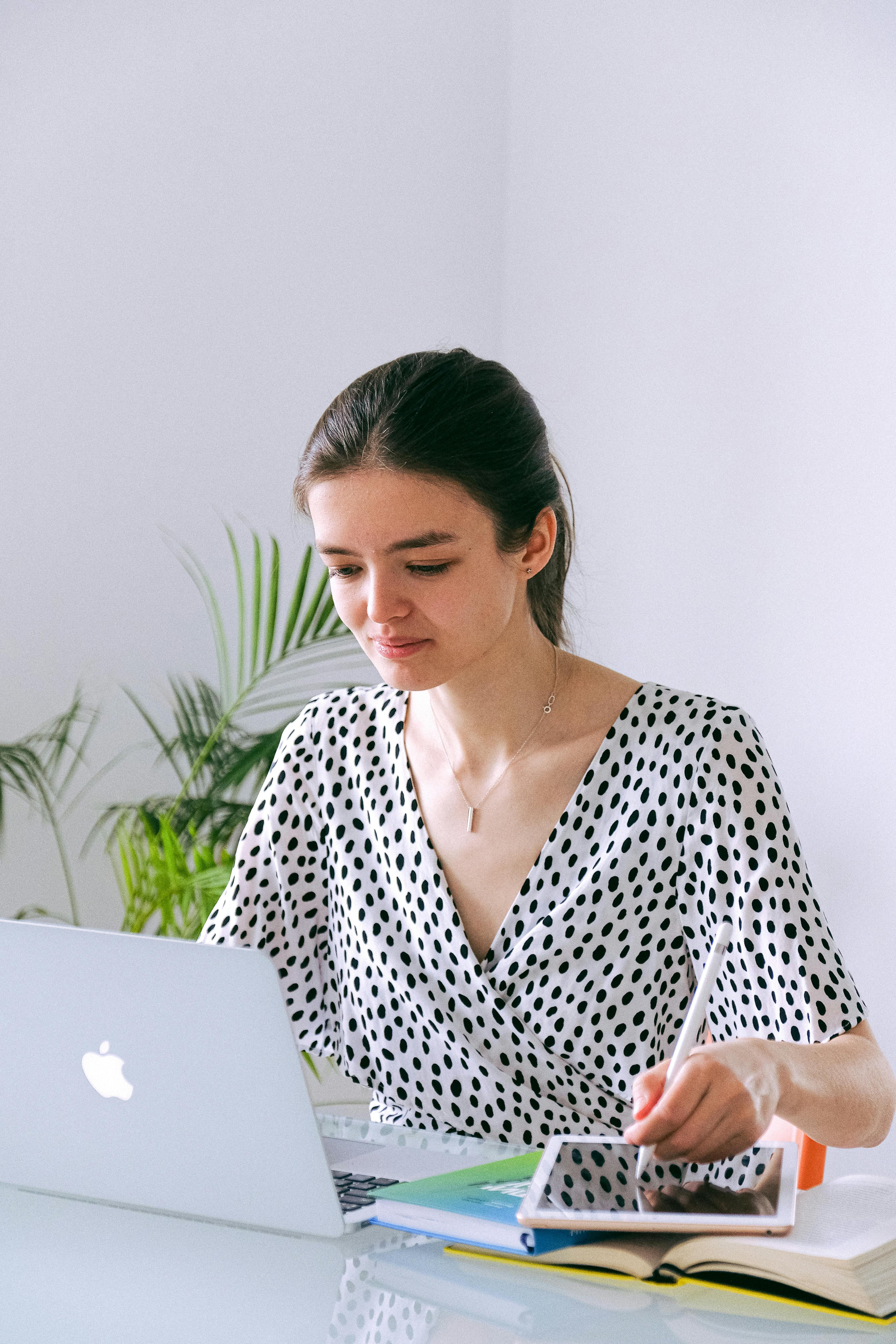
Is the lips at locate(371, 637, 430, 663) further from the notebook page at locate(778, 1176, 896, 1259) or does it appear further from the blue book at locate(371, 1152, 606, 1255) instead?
the notebook page at locate(778, 1176, 896, 1259)

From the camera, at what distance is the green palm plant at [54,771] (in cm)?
272

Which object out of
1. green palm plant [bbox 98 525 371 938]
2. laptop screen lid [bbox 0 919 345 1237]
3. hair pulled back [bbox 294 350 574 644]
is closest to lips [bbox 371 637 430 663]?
hair pulled back [bbox 294 350 574 644]

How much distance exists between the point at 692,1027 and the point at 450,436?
25.8 inches

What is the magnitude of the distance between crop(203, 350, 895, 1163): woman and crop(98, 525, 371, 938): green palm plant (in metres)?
0.76

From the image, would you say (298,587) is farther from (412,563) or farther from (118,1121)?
(118,1121)

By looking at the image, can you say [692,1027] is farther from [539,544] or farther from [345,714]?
[345,714]

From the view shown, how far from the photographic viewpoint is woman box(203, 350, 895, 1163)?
1333mm

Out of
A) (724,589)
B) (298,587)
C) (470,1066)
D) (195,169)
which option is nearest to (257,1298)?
(470,1066)

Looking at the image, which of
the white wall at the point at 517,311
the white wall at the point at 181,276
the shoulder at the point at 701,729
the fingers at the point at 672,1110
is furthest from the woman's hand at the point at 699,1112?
the white wall at the point at 181,276

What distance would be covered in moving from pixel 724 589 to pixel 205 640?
112 cm

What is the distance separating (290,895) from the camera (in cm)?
158

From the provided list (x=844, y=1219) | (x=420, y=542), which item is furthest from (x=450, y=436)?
(x=844, y=1219)

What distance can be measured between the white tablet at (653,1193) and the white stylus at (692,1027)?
19 millimetres

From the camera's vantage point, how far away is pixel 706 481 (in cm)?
294
